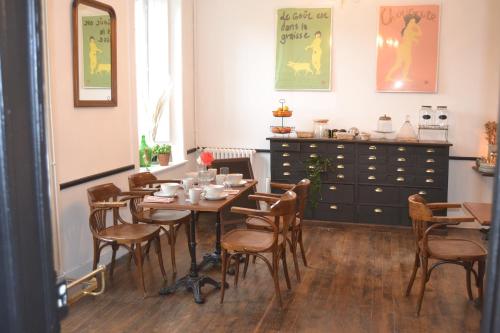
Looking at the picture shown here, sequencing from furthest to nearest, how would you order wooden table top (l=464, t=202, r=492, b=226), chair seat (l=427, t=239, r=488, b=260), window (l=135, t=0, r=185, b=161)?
window (l=135, t=0, r=185, b=161) < chair seat (l=427, t=239, r=488, b=260) < wooden table top (l=464, t=202, r=492, b=226)

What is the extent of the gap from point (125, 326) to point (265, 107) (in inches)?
157

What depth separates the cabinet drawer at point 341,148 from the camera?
20.8ft

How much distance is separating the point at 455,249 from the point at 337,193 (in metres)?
2.52

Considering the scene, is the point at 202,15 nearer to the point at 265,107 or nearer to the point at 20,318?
the point at 265,107

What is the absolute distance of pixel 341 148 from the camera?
6.36 meters

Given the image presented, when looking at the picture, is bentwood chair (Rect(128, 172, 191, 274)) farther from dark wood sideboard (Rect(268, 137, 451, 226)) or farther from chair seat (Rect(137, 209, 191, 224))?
dark wood sideboard (Rect(268, 137, 451, 226))

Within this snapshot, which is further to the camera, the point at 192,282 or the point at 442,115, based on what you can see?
the point at 442,115

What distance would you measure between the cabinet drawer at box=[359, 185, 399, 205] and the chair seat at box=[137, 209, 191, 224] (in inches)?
99.5

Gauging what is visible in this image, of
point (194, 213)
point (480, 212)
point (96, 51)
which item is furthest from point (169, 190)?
point (480, 212)

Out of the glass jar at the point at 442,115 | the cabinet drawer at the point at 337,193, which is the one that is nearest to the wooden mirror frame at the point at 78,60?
the cabinet drawer at the point at 337,193

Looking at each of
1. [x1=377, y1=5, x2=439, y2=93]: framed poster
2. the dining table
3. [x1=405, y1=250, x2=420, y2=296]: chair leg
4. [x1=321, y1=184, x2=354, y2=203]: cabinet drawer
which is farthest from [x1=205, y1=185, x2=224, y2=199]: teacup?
[x1=377, y1=5, x2=439, y2=93]: framed poster

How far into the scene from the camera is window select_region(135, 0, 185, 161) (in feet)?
20.4

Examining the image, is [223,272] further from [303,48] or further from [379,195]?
[303,48]

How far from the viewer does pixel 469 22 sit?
6.20m
